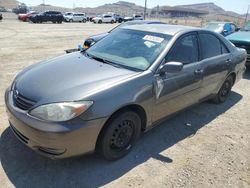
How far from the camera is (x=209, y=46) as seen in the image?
4.46 m

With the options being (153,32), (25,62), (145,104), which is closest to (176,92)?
(145,104)

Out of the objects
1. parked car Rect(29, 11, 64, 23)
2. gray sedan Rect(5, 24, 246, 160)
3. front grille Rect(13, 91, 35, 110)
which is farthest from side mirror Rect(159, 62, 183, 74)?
parked car Rect(29, 11, 64, 23)

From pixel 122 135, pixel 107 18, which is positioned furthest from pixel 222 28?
pixel 107 18

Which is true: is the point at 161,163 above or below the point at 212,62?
below

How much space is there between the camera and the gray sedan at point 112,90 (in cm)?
262

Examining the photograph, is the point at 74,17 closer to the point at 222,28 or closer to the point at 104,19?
the point at 104,19

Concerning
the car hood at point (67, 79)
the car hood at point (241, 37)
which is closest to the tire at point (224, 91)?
the car hood at point (67, 79)

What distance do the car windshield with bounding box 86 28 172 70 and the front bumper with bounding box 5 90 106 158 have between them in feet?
3.57

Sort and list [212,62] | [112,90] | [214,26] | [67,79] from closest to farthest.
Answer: [112,90] < [67,79] < [212,62] < [214,26]

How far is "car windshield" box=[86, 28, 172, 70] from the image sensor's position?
3422 millimetres

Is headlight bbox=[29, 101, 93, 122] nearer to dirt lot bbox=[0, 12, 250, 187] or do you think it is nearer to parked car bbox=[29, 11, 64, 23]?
dirt lot bbox=[0, 12, 250, 187]

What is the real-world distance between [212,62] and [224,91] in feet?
4.17

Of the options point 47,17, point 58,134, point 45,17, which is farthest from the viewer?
point 47,17

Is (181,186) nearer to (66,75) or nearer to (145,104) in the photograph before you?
(145,104)
